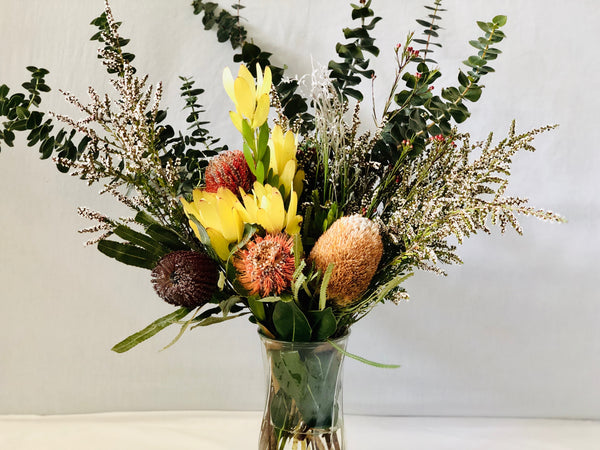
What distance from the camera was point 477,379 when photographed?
103 cm

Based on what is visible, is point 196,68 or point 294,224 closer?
point 294,224

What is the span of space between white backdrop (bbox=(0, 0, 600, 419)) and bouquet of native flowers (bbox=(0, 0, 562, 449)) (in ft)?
1.07

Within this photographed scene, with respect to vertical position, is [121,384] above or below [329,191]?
below

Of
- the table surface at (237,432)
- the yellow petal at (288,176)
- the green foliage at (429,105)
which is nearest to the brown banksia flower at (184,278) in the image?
the yellow petal at (288,176)

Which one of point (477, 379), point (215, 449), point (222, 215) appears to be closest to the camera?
point (222, 215)

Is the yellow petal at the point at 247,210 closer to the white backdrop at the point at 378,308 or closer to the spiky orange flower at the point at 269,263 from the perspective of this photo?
the spiky orange flower at the point at 269,263

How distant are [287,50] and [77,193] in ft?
1.34

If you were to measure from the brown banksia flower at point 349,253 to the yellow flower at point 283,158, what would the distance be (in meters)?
0.07

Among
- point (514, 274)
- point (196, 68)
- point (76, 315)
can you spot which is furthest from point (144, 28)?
point (514, 274)

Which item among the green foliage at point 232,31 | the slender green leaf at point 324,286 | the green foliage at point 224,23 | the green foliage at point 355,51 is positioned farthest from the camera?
the green foliage at point 224,23

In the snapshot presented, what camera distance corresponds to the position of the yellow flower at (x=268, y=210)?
1.81 feet

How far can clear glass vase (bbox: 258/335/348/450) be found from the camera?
1.97 feet

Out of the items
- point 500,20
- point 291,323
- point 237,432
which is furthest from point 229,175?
point 237,432

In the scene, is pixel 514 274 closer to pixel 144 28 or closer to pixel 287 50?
pixel 287 50
